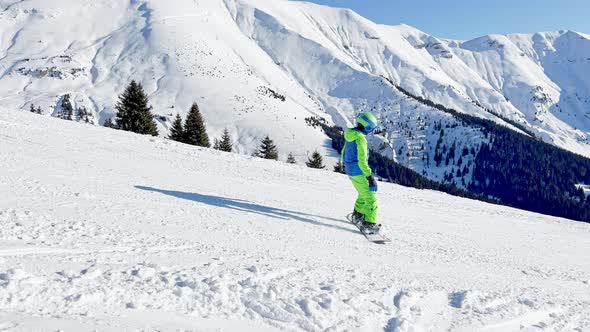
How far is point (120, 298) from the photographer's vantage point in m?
4.46

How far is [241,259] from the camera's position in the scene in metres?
6.04

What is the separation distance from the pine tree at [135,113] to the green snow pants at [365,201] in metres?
37.5

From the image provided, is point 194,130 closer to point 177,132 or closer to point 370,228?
point 177,132

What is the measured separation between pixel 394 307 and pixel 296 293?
1.15 metres

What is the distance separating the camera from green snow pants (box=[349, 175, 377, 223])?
905 cm

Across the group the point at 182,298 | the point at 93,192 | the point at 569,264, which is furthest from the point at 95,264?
the point at 569,264

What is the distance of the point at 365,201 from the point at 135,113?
39238 mm

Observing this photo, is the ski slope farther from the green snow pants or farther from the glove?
the glove

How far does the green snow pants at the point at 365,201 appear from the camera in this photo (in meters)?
9.05

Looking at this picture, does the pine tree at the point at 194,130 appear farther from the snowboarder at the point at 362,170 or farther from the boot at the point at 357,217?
the boot at the point at 357,217

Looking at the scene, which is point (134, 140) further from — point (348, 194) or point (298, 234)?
point (298, 234)

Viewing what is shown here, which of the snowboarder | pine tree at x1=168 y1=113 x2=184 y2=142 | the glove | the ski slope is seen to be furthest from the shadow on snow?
pine tree at x1=168 y1=113 x2=184 y2=142

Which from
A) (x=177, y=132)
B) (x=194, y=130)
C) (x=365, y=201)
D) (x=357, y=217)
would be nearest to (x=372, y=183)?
(x=365, y=201)

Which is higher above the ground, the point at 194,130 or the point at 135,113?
the point at 135,113
